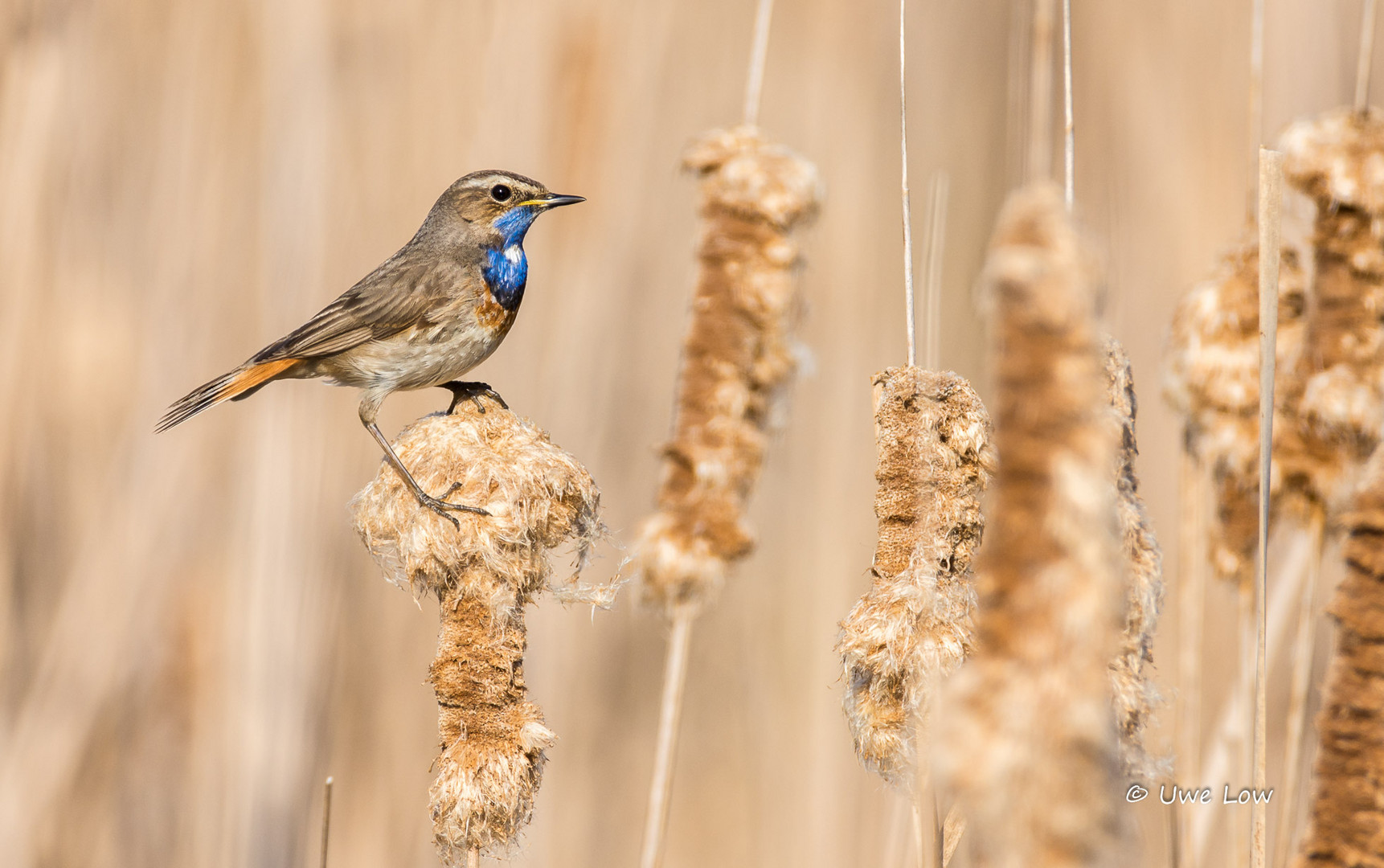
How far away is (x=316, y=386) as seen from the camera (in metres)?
3.10

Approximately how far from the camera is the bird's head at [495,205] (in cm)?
320

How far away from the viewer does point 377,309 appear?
3.01 metres

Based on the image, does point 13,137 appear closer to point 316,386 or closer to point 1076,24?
point 316,386

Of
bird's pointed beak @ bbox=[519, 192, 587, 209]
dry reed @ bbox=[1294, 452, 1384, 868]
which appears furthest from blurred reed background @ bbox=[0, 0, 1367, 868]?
dry reed @ bbox=[1294, 452, 1384, 868]

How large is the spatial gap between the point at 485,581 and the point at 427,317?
1.37 metres

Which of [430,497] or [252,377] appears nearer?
[430,497]

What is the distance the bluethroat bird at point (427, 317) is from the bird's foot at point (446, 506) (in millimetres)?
904

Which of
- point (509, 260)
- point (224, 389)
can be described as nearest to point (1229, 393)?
point (509, 260)

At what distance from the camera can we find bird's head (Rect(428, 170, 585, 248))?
320 cm

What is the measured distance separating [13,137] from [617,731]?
8.23ft

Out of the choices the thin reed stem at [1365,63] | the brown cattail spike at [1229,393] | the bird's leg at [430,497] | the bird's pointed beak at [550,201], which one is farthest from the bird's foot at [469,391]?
the thin reed stem at [1365,63]

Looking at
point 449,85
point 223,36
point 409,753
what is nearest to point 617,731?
point 409,753

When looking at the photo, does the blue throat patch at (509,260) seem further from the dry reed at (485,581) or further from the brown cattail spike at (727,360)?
the brown cattail spike at (727,360)

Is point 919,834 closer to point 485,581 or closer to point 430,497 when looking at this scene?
point 485,581
